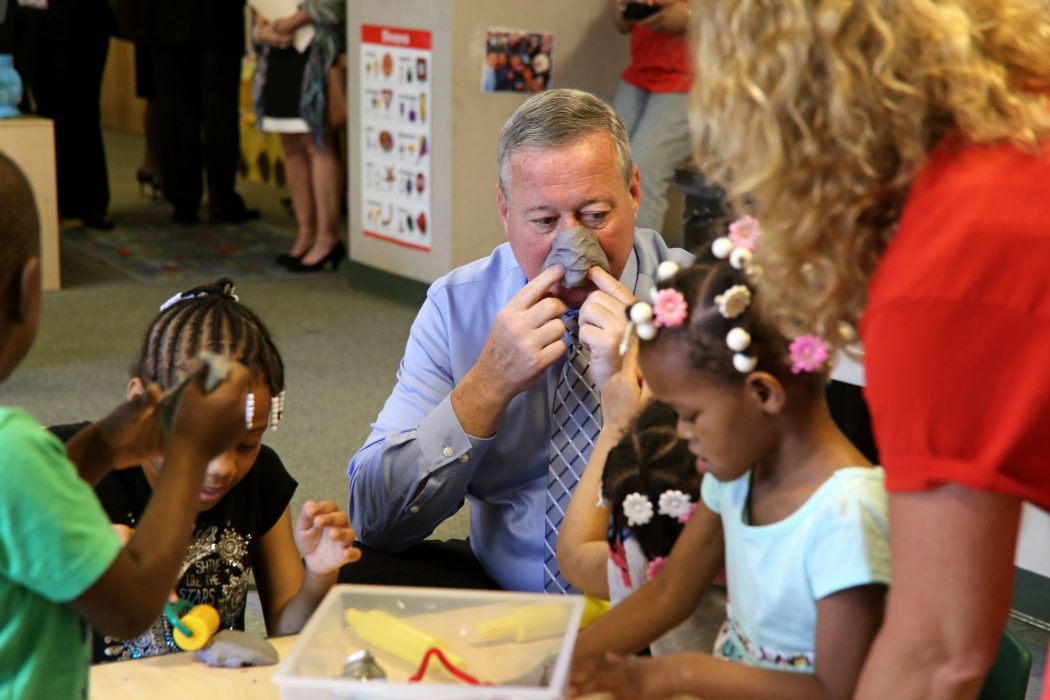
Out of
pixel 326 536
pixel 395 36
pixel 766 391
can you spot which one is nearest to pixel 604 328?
pixel 326 536

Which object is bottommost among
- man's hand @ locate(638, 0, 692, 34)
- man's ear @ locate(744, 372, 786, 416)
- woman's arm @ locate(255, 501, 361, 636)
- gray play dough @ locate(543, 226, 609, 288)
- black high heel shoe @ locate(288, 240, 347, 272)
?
black high heel shoe @ locate(288, 240, 347, 272)

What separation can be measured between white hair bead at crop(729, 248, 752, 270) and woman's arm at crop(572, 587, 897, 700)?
0.33 meters

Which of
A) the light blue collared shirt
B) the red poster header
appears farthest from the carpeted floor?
the light blue collared shirt

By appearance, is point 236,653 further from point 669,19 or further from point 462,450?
point 669,19

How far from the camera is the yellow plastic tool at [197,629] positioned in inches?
57.5

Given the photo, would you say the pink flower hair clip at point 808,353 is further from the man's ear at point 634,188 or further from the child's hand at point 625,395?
the man's ear at point 634,188

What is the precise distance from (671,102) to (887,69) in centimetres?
390

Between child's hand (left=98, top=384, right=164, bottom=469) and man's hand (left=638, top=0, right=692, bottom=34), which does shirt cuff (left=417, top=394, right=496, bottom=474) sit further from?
man's hand (left=638, top=0, right=692, bottom=34)

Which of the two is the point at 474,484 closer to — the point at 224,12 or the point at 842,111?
the point at 842,111

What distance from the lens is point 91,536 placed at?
3.47 ft

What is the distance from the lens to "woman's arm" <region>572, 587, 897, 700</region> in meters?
1.17

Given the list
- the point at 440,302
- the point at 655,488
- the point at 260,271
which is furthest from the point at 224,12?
the point at 655,488

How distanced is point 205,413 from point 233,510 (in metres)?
0.71

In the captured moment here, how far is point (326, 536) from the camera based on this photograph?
169 cm
